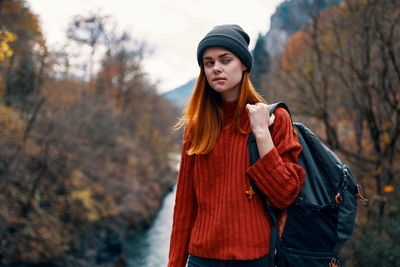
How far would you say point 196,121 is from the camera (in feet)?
6.11

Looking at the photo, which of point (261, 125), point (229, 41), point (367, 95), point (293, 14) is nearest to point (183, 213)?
point (261, 125)

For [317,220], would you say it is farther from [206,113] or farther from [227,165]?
[206,113]

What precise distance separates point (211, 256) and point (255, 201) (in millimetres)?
339

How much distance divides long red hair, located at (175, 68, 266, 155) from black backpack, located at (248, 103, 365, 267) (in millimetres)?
424

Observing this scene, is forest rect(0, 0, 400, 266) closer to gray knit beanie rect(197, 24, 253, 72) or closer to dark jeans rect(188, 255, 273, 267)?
gray knit beanie rect(197, 24, 253, 72)

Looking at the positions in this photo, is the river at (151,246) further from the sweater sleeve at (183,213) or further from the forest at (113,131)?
the sweater sleeve at (183,213)

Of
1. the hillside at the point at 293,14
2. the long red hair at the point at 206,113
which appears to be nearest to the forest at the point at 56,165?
the hillside at the point at 293,14

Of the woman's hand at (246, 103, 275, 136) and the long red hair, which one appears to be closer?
the woman's hand at (246, 103, 275, 136)

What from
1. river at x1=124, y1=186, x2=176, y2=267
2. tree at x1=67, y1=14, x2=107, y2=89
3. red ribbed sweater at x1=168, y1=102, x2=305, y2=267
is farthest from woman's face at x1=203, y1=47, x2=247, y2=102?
tree at x1=67, y1=14, x2=107, y2=89

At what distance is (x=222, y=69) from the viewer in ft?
5.63

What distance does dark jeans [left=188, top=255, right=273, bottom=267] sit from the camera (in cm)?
156

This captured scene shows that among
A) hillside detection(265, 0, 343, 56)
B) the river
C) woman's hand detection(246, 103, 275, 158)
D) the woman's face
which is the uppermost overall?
hillside detection(265, 0, 343, 56)

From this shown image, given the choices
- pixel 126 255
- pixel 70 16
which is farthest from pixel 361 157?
pixel 70 16

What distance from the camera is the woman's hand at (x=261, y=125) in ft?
5.07
